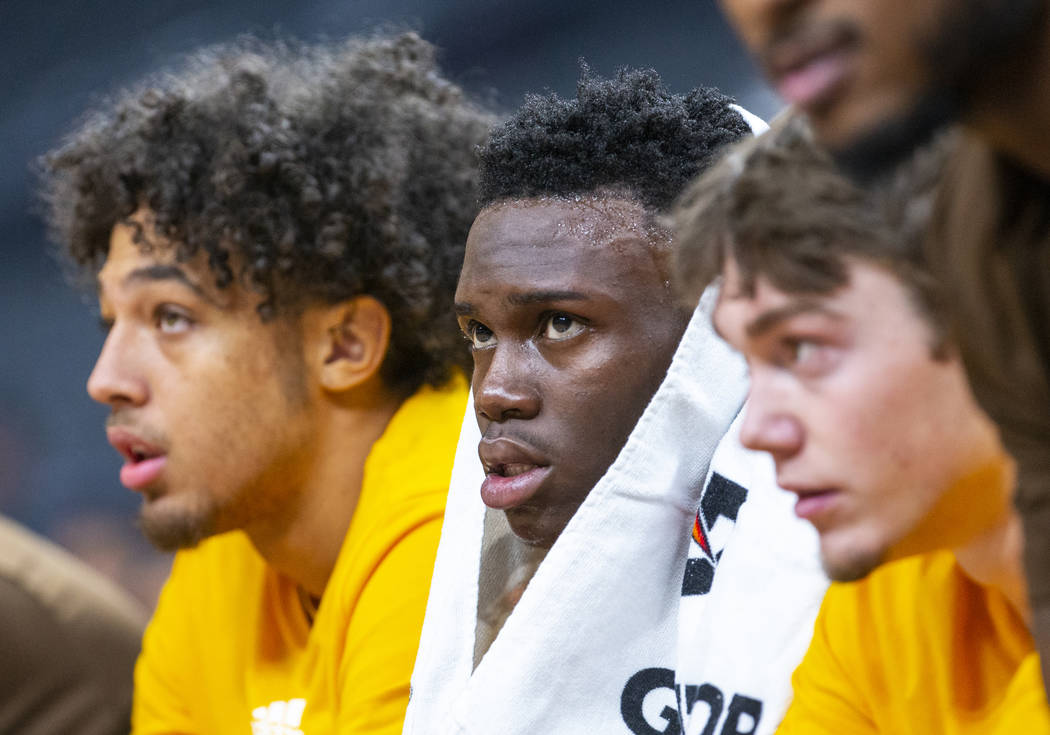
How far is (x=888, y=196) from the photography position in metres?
0.76

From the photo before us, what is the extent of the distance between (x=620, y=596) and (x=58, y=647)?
3.82 ft

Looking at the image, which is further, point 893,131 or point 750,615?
point 750,615

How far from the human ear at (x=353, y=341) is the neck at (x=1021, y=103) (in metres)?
1.16

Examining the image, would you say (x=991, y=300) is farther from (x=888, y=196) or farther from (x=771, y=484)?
(x=771, y=484)

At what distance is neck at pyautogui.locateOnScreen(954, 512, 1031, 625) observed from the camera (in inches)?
33.7

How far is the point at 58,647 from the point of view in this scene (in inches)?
79.3

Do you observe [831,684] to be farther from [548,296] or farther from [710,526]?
[548,296]

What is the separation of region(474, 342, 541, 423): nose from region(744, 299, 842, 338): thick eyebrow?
0.45 meters

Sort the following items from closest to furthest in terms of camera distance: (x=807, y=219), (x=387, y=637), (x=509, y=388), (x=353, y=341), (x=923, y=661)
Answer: (x=807, y=219) < (x=923, y=661) < (x=509, y=388) < (x=387, y=637) < (x=353, y=341)

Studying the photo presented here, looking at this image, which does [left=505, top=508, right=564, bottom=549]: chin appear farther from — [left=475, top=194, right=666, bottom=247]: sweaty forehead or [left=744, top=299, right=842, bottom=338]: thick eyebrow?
[left=744, top=299, right=842, bottom=338]: thick eyebrow

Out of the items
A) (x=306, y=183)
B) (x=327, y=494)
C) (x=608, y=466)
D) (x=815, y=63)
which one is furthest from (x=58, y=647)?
(x=815, y=63)

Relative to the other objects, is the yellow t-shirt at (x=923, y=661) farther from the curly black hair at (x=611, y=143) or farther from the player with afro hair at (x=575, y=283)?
the curly black hair at (x=611, y=143)

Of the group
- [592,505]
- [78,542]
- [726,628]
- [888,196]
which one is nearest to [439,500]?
[592,505]

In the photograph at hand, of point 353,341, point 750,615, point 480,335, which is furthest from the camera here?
point 353,341
